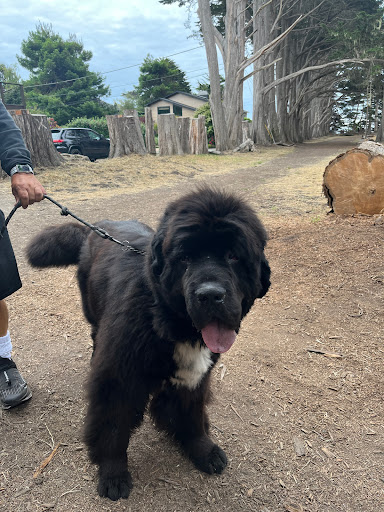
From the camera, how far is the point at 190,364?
6.80 ft

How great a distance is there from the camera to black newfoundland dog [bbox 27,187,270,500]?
1817 millimetres

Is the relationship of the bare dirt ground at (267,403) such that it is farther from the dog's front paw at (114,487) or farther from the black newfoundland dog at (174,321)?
the black newfoundland dog at (174,321)

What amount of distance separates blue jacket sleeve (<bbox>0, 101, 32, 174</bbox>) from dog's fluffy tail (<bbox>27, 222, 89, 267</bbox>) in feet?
1.90

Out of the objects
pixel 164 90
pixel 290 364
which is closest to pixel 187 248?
pixel 290 364

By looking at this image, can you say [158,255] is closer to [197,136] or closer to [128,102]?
[197,136]

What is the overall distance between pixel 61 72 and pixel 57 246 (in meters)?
58.3

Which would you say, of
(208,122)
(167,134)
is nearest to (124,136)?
(167,134)

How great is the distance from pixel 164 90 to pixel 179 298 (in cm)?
5058

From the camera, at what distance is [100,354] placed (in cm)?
213

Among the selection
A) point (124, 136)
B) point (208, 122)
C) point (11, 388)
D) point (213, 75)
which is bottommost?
point (11, 388)

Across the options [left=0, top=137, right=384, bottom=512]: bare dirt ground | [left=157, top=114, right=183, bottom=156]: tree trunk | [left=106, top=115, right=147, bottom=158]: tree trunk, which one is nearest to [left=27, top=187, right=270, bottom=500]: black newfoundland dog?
[left=0, top=137, right=384, bottom=512]: bare dirt ground

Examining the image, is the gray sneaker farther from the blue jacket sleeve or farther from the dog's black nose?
the dog's black nose

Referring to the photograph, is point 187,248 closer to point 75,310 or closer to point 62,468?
point 62,468

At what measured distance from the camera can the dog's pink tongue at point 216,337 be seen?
1835 millimetres
